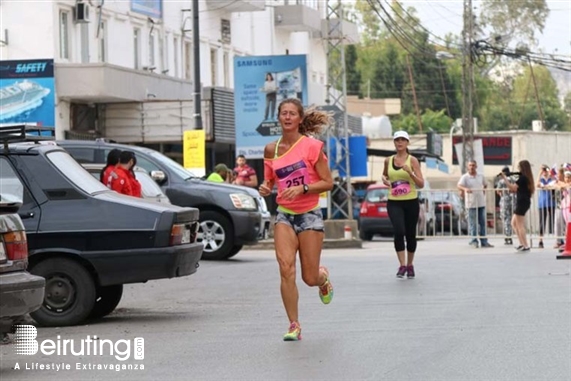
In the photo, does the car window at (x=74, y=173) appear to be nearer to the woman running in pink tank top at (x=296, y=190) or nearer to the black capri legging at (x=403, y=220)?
the woman running in pink tank top at (x=296, y=190)

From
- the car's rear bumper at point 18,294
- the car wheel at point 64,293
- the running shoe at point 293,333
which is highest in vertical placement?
the car's rear bumper at point 18,294

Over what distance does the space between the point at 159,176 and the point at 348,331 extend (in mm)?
10881

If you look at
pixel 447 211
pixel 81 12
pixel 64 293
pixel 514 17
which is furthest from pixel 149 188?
pixel 514 17

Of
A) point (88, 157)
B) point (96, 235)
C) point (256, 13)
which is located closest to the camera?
point (96, 235)

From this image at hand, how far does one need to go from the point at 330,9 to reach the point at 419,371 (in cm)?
2528

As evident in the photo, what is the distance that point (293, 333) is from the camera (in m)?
10.7

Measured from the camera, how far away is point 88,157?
66.7 ft

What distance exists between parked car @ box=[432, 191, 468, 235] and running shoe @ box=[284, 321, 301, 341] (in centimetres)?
2054

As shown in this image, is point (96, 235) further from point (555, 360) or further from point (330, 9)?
point (330, 9)

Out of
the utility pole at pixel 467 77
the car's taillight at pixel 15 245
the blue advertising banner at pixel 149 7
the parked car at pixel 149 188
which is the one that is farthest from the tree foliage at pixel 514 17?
the car's taillight at pixel 15 245

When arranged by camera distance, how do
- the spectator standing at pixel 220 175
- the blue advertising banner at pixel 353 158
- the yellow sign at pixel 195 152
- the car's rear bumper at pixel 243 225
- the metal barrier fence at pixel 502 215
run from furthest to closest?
the blue advertising banner at pixel 353 158 → the yellow sign at pixel 195 152 → the metal barrier fence at pixel 502 215 → the spectator standing at pixel 220 175 → the car's rear bumper at pixel 243 225

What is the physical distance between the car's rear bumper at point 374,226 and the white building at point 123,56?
17.4ft

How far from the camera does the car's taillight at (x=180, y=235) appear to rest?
12573 mm

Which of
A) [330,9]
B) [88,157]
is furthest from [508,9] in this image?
[88,157]
